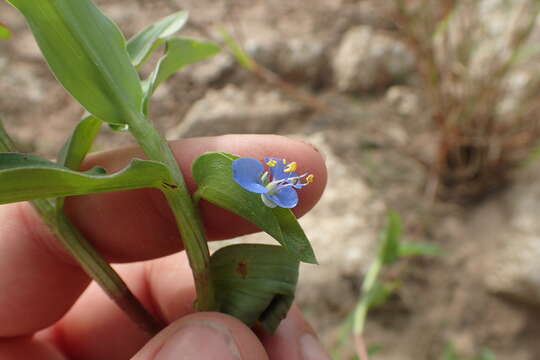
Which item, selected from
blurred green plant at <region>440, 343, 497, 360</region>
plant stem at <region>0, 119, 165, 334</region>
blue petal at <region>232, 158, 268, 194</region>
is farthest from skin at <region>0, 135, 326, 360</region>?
blurred green plant at <region>440, 343, 497, 360</region>

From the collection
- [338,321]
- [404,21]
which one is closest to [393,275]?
[338,321]

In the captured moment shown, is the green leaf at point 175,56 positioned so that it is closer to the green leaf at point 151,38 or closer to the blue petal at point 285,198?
the green leaf at point 151,38

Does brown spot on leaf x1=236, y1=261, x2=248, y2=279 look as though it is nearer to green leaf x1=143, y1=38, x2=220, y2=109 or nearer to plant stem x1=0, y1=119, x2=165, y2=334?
plant stem x1=0, y1=119, x2=165, y2=334

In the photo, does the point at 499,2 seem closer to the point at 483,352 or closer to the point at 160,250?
the point at 483,352

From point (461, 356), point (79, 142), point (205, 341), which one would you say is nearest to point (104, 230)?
point (79, 142)

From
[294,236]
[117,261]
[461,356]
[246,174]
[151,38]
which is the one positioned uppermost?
[151,38]

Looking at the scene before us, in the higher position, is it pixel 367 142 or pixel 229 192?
pixel 229 192

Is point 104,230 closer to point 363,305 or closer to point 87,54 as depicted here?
point 87,54

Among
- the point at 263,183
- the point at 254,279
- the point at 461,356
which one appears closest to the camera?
the point at 263,183
